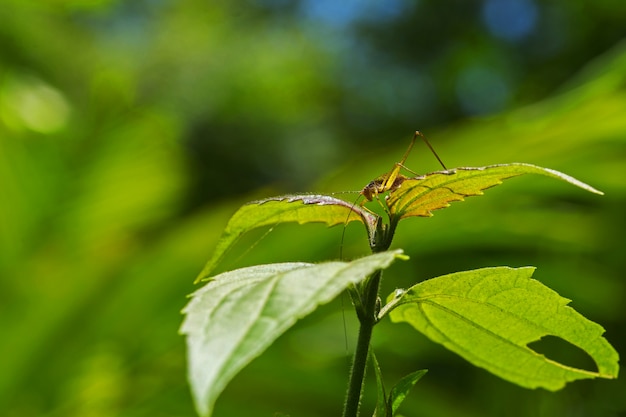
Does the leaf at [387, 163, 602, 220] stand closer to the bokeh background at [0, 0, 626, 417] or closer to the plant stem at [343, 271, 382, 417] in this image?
the plant stem at [343, 271, 382, 417]

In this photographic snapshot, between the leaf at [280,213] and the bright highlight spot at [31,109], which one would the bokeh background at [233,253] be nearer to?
the bright highlight spot at [31,109]

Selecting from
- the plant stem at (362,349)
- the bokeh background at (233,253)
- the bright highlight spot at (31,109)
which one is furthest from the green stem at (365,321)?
the bright highlight spot at (31,109)

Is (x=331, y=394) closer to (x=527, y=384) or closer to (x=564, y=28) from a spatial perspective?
(x=527, y=384)

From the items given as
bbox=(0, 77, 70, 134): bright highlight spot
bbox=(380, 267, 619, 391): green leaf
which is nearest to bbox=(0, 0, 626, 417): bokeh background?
bbox=(0, 77, 70, 134): bright highlight spot

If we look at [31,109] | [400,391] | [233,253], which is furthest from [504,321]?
[31,109]

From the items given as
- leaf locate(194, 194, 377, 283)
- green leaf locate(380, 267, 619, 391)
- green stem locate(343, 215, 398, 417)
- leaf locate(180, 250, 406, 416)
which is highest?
leaf locate(194, 194, 377, 283)

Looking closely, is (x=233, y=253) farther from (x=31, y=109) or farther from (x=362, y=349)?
(x=362, y=349)

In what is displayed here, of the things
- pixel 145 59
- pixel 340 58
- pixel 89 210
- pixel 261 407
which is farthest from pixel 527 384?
pixel 340 58
